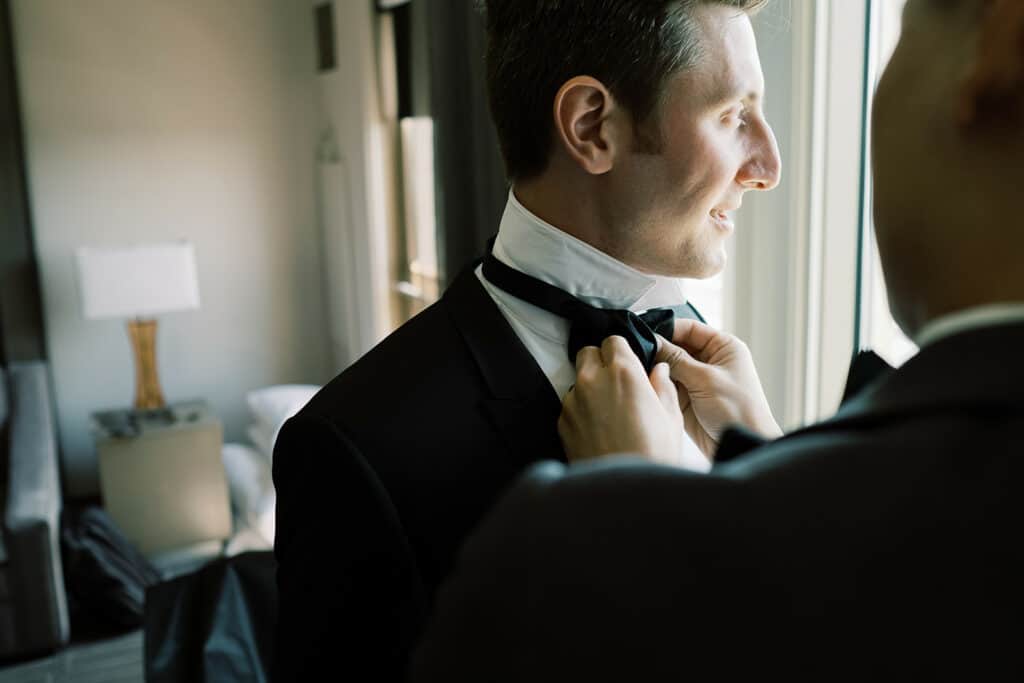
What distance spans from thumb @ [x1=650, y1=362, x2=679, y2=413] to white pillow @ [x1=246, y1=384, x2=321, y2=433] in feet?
9.24

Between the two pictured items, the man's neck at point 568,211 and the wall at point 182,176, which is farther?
the wall at point 182,176

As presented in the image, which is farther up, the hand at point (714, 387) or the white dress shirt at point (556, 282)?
the white dress shirt at point (556, 282)

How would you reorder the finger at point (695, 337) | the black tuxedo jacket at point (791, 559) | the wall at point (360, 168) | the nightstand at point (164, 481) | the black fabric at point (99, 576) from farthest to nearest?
the wall at point (360, 168) → the nightstand at point (164, 481) → the black fabric at point (99, 576) → the finger at point (695, 337) → the black tuxedo jacket at point (791, 559)

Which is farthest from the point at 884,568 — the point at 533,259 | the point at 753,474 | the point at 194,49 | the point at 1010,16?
the point at 194,49

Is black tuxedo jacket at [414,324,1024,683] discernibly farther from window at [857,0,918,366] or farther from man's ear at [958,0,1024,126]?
window at [857,0,918,366]

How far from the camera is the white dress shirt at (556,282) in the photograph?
2.90 feet

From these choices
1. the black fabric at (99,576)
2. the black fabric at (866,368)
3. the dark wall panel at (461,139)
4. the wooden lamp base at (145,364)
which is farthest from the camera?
the wooden lamp base at (145,364)

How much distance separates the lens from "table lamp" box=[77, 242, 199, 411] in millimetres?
3557

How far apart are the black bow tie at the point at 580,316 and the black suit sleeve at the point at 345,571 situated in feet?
0.74

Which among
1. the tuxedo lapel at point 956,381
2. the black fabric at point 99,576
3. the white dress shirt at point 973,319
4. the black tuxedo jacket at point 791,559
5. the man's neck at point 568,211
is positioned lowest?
the black fabric at point 99,576

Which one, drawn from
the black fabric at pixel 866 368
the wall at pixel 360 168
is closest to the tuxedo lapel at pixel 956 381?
the black fabric at pixel 866 368

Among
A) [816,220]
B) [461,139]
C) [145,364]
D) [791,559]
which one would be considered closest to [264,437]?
[145,364]

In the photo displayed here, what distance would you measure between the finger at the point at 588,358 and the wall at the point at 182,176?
12.3 ft

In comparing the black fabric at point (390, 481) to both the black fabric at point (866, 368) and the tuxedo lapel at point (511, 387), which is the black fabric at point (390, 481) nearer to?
the tuxedo lapel at point (511, 387)
